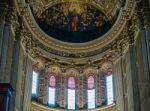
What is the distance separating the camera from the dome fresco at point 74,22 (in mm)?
29766

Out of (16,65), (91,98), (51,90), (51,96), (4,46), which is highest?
(4,46)

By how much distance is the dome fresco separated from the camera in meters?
29.8

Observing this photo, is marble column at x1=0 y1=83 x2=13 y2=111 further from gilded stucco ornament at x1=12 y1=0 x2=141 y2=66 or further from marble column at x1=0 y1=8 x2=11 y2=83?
gilded stucco ornament at x1=12 y1=0 x2=141 y2=66

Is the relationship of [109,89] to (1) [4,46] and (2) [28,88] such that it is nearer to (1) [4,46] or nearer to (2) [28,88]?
(2) [28,88]

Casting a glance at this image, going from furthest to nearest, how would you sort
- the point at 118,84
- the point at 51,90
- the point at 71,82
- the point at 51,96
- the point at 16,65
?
the point at 71,82 < the point at 51,90 < the point at 51,96 < the point at 118,84 < the point at 16,65

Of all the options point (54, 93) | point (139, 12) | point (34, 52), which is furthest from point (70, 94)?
point (139, 12)

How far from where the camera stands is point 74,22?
3103 cm

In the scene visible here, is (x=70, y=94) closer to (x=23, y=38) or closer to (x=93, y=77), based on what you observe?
(x=93, y=77)

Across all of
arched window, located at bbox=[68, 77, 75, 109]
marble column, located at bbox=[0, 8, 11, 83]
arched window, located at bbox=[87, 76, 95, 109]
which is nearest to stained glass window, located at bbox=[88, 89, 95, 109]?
arched window, located at bbox=[87, 76, 95, 109]

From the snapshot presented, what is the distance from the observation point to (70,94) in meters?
28.9

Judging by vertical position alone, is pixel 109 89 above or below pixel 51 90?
above

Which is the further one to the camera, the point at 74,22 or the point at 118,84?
the point at 74,22

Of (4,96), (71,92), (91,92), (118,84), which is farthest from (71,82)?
(4,96)

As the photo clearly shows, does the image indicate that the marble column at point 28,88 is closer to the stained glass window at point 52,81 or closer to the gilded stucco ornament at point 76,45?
the gilded stucco ornament at point 76,45
